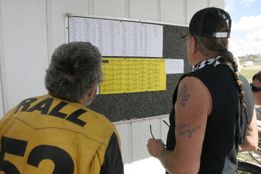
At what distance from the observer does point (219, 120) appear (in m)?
1.13

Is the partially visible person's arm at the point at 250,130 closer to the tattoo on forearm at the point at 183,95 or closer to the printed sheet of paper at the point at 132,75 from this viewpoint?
the tattoo on forearm at the point at 183,95

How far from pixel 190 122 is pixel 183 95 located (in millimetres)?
108

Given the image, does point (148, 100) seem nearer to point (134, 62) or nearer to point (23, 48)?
point (134, 62)

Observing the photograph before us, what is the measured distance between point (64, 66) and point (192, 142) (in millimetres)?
561

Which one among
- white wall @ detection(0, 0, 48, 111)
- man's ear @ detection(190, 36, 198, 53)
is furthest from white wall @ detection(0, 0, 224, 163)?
man's ear @ detection(190, 36, 198, 53)

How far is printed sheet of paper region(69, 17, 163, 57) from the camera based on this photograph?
191 centimetres

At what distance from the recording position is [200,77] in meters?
1.11

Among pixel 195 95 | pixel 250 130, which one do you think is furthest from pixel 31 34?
pixel 250 130

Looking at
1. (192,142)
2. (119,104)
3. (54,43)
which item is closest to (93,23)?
(54,43)

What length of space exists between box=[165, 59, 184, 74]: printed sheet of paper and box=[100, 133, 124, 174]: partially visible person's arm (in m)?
1.48

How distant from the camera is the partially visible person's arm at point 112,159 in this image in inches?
37.6

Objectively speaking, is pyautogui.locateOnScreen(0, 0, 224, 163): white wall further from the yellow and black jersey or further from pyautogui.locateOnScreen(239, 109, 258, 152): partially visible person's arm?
pyautogui.locateOnScreen(239, 109, 258, 152): partially visible person's arm

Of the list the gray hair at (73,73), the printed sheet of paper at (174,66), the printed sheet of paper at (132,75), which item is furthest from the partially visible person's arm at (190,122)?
the printed sheet of paper at (174,66)

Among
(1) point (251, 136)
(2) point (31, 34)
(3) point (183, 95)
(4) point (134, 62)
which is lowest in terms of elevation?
(1) point (251, 136)
